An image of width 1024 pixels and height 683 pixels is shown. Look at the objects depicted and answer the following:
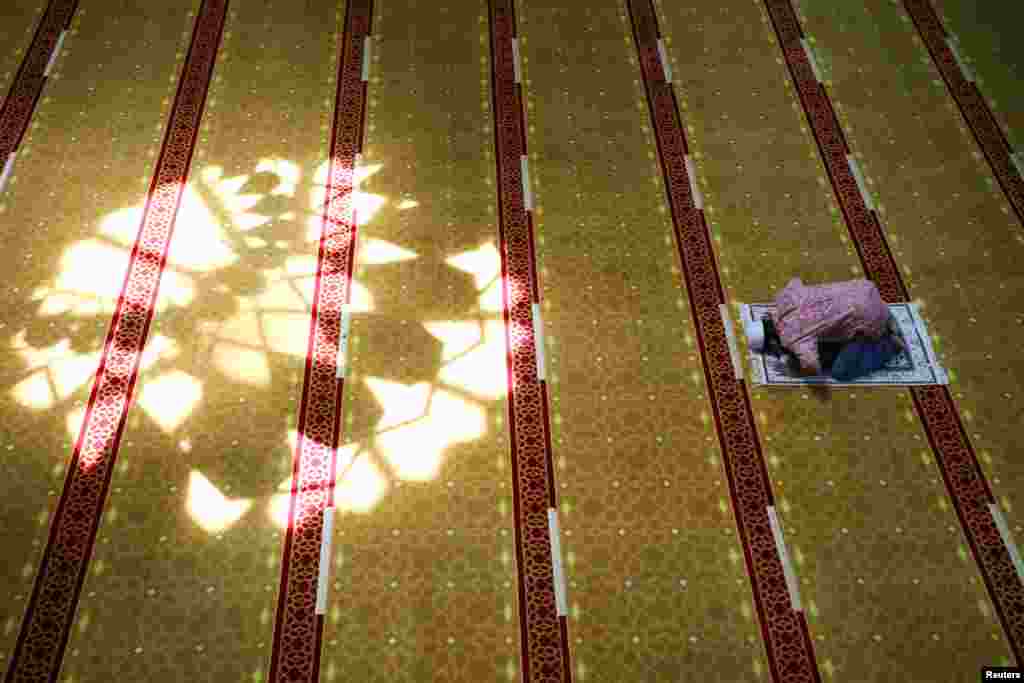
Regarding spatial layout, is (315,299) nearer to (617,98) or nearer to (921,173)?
(617,98)

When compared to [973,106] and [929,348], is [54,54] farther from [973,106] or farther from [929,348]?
[973,106]

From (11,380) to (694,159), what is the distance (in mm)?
3637

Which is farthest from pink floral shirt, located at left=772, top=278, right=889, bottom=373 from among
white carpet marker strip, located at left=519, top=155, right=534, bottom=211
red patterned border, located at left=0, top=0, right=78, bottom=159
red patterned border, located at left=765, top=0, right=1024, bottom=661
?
red patterned border, located at left=0, top=0, right=78, bottom=159

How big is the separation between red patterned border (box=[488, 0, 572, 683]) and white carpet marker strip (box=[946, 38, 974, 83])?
2770mm

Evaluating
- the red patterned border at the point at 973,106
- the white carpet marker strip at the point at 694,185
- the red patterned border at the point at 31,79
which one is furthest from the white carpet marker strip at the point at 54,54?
the red patterned border at the point at 973,106

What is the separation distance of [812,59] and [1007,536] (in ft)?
10.4

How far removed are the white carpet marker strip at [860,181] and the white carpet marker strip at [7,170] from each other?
461 cm

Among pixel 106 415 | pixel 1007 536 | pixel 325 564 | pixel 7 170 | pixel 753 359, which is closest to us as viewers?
pixel 325 564

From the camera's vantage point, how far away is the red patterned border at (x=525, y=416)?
3383 millimetres

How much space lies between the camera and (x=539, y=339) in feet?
13.7

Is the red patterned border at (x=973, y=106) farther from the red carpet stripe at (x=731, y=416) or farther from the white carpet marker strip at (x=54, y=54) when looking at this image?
the white carpet marker strip at (x=54, y=54)

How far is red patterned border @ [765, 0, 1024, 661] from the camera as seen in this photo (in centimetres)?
352

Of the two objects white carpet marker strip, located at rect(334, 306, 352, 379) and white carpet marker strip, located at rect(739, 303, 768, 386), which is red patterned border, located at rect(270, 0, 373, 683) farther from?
white carpet marker strip, located at rect(739, 303, 768, 386)

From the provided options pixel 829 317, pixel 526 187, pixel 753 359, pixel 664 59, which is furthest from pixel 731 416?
pixel 664 59
